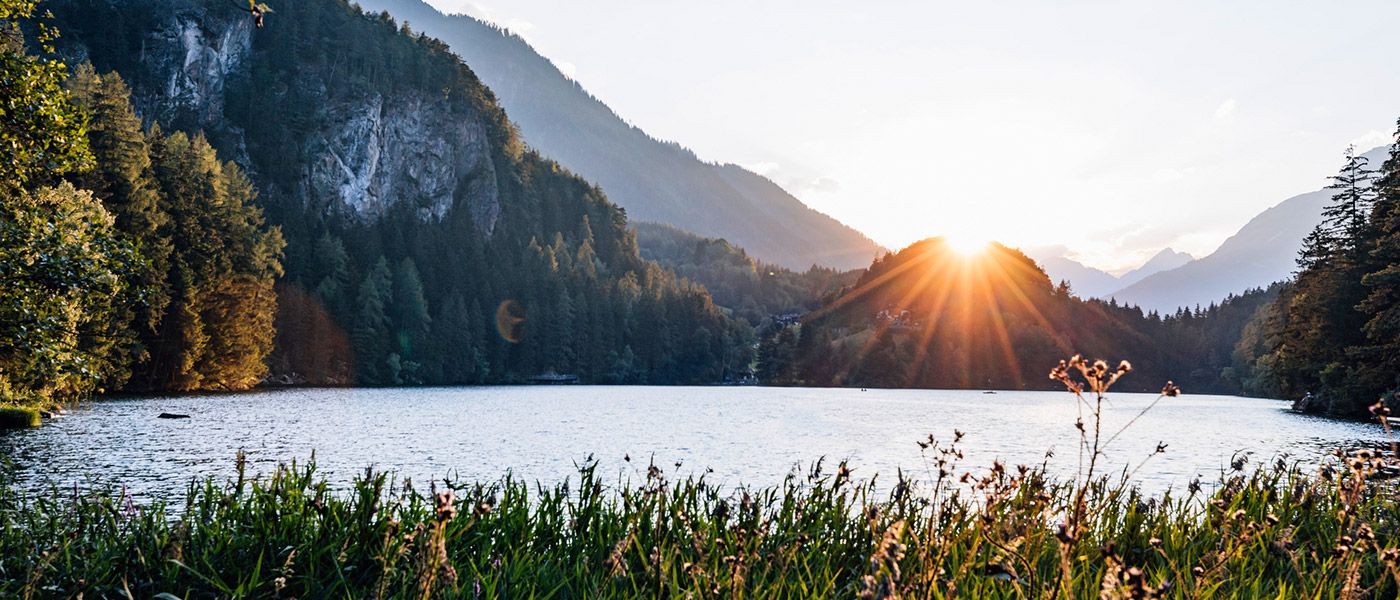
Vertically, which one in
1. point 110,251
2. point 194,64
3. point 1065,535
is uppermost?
point 194,64

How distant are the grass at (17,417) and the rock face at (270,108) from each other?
102700mm

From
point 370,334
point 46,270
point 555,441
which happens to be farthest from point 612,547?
point 370,334

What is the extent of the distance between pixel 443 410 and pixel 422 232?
118m

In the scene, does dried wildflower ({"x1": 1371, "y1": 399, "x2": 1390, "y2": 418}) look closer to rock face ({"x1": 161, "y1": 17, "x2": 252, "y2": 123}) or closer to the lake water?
the lake water

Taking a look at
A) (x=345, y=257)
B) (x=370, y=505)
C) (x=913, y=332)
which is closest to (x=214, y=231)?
(x=345, y=257)

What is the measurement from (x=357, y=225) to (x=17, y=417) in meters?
128

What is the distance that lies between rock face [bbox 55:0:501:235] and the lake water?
94442 millimetres

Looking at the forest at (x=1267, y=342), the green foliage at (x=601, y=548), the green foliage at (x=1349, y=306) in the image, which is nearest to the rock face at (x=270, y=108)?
the forest at (x=1267, y=342)

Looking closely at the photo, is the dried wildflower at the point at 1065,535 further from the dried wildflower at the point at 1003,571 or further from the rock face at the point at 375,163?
the rock face at the point at 375,163

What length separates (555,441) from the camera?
133 feet

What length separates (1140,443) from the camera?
1734 inches

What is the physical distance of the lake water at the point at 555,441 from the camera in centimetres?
2708

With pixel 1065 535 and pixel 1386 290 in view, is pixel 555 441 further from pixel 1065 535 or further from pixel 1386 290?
pixel 1386 290

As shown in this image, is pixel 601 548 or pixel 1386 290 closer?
pixel 601 548
